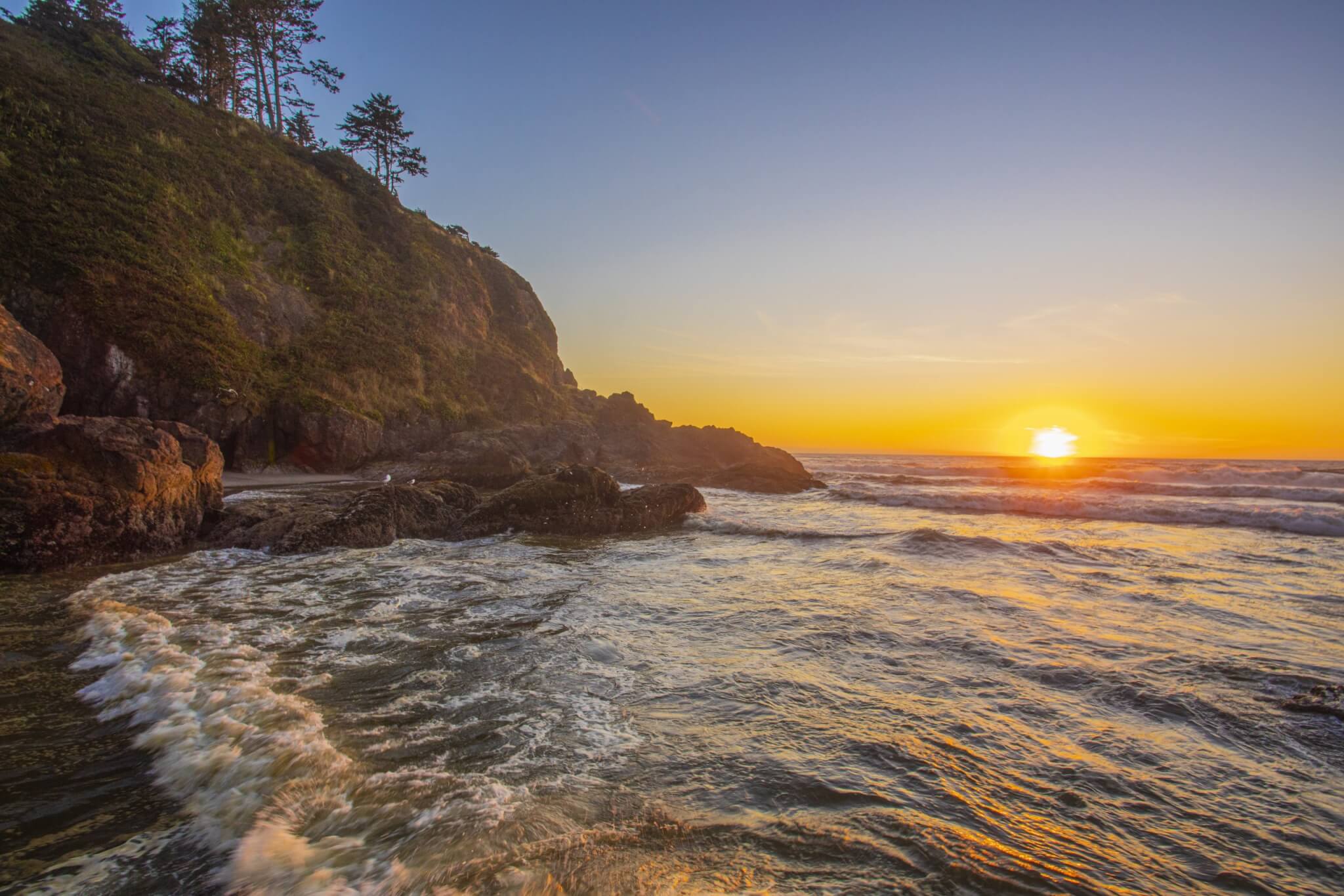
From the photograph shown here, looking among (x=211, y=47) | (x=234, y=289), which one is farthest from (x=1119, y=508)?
(x=211, y=47)

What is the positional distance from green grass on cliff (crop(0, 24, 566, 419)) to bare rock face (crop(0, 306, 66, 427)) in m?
8.80

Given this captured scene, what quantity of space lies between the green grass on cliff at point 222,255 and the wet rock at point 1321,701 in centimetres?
2571

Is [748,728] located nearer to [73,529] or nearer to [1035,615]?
[1035,615]

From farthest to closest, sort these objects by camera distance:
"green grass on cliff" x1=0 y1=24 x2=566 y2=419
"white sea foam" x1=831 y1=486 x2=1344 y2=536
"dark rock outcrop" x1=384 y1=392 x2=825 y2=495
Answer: "dark rock outcrop" x1=384 y1=392 x2=825 y2=495 → "green grass on cliff" x1=0 y1=24 x2=566 y2=419 → "white sea foam" x1=831 y1=486 x2=1344 y2=536

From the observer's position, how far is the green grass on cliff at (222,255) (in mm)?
19172

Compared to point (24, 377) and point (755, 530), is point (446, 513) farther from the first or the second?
point (24, 377)

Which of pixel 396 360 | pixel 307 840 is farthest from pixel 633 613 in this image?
pixel 396 360

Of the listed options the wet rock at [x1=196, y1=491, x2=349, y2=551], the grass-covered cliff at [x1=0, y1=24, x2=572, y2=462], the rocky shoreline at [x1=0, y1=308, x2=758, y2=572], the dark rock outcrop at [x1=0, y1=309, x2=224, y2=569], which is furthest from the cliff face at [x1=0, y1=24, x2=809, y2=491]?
the wet rock at [x1=196, y1=491, x2=349, y2=551]

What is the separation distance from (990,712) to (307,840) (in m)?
4.11

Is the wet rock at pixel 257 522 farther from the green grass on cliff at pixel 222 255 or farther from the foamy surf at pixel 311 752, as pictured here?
the green grass on cliff at pixel 222 255

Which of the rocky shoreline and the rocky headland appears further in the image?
the rocky headland

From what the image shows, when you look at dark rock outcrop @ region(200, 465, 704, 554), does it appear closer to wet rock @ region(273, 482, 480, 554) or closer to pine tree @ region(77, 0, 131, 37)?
wet rock @ region(273, 482, 480, 554)

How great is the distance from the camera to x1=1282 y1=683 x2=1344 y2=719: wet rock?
4.07 metres

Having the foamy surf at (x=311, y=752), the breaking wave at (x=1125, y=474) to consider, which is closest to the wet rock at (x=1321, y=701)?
the foamy surf at (x=311, y=752)
